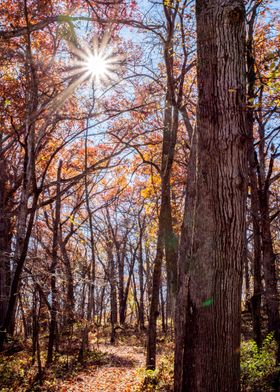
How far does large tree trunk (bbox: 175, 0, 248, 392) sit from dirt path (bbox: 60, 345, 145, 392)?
198 inches

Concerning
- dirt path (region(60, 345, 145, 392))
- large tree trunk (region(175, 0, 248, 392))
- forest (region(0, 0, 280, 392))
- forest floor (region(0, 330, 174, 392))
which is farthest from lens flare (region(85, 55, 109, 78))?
dirt path (region(60, 345, 145, 392))

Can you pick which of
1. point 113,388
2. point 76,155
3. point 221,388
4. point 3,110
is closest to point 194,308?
point 221,388

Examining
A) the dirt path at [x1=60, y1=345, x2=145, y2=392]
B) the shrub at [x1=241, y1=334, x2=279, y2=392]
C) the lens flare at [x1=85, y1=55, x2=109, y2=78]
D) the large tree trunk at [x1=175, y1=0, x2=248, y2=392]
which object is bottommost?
the dirt path at [x1=60, y1=345, x2=145, y2=392]

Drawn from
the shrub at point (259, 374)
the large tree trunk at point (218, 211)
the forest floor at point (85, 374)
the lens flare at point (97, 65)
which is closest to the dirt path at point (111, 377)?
the forest floor at point (85, 374)

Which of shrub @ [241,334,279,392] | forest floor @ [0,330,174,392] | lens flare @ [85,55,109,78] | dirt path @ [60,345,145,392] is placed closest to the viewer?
shrub @ [241,334,279,392]

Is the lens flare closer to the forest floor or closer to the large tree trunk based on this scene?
the large tree trunk

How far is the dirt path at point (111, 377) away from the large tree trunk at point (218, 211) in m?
5.02

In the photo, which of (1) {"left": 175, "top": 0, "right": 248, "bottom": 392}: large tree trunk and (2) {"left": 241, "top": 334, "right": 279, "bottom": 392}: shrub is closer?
(1) {"left": 175, "top": 0, "right": 248, "bottom": 392}: large tree trunk

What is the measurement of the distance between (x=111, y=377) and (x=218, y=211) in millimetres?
8372

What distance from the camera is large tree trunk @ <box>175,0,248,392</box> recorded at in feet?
9.61

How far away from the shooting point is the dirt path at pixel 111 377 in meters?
8.08

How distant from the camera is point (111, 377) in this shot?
9617 millimetres

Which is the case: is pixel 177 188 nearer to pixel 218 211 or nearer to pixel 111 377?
pixel 111 377

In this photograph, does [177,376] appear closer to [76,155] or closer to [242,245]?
[242,245]
